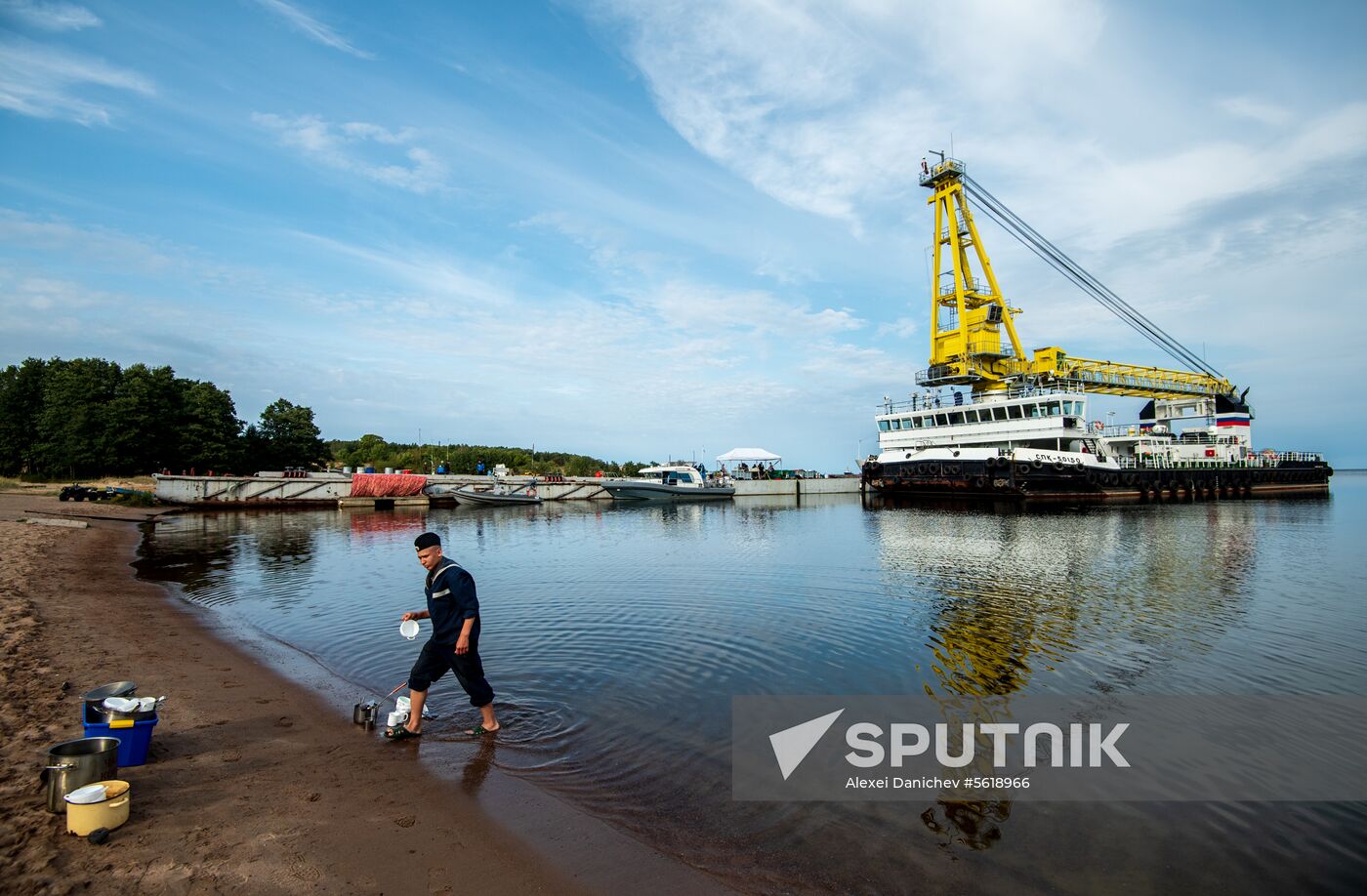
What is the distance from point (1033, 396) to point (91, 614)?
2103 inches

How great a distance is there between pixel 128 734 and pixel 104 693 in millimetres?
524

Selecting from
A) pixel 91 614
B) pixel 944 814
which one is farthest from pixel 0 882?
pixel 91 614

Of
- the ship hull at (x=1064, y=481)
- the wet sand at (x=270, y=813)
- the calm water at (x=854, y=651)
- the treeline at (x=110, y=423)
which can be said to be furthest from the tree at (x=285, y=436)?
the wet sand at (x=270, y=813)

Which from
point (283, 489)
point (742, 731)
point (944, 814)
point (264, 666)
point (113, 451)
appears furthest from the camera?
point (113, 451)

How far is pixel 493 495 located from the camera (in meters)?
56.0

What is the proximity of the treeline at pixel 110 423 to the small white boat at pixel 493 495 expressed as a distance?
86.3 feet

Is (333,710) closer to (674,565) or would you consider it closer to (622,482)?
(674,565)

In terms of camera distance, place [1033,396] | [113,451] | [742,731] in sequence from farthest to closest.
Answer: [113,451] → [1033,396] → [742,731]

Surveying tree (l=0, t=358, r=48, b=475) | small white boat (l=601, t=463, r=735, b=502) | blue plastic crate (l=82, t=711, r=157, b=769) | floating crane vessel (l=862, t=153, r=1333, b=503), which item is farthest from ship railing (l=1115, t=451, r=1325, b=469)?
tree (l=0, t=358, r=48, b=475)

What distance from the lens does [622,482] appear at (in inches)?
2410

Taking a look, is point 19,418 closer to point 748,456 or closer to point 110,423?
point 110,423
